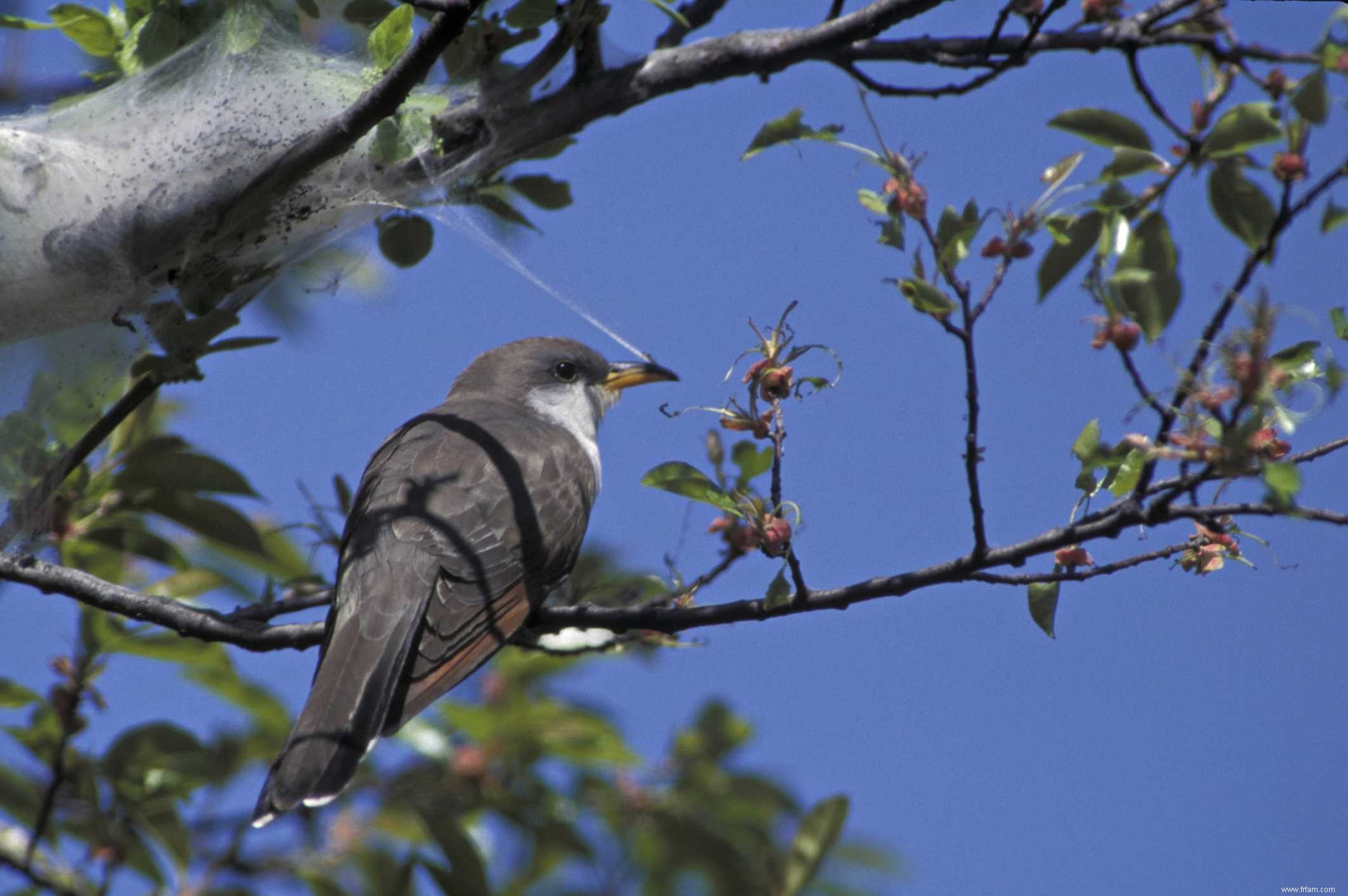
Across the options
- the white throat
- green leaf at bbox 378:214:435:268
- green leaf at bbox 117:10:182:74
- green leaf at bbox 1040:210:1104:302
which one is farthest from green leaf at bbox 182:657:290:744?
green leaf at bbox 1040:210:1104:302

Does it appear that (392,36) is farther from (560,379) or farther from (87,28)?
(560,379)

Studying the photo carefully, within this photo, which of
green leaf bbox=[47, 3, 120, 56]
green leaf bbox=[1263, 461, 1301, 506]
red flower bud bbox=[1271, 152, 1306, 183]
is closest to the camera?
green leaf bbox=[1263, 461, 1301, 506]

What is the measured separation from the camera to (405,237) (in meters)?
3.92

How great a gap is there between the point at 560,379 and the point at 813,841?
8.85 ft

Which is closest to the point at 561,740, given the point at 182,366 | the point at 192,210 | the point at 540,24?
the point at 182,366

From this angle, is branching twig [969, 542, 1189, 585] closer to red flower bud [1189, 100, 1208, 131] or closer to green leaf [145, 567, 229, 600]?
red flower bud [1189, 100, 1208, 131]

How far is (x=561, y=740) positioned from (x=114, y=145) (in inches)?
96.1

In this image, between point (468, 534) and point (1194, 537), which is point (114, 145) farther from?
point (1194, 537)

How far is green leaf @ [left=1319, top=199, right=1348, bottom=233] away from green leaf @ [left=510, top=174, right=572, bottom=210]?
7.93 feet

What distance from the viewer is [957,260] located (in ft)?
7.86

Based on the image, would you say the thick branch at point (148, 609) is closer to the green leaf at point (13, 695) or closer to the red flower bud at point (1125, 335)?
the green leaf at point (13, 695)

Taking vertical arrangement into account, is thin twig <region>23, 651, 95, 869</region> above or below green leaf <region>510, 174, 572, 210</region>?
below

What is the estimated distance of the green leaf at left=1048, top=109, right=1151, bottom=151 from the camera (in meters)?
2.26

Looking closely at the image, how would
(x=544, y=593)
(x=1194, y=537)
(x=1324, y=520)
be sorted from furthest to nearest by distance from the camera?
1. (x=544, y=593)
2. (x=1194, y=537)
3. (x=1324, y=520)
